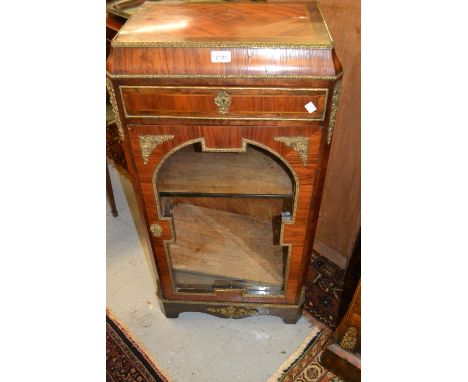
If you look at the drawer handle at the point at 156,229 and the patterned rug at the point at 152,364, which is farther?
the patterned rug at the point at 152,364

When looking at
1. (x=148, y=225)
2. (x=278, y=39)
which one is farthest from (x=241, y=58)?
(x=148, y=225)

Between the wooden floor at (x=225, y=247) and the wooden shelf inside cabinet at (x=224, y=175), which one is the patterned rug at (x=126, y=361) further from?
the wooden shelf inside cabinet at (x=224, y=175)

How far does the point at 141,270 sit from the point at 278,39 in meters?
1.58

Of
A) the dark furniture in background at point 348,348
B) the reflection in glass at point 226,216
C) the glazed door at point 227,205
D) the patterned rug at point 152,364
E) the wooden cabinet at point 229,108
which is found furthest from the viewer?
the patterned rug at point 152,364

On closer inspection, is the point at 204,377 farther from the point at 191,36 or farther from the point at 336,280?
the point at 191,36

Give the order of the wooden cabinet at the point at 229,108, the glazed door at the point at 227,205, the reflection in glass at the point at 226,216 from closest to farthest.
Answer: the wooden cabinet at the point at 229,108 → the glazed door at the point at 227,205 → the reflection in glass at the point at 226,216

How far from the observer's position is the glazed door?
1259 millimetres

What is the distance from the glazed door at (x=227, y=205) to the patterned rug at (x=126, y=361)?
1.06ft

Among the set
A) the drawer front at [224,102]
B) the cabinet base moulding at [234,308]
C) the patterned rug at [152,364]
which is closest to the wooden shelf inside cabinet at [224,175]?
the drawer front at [224,102]

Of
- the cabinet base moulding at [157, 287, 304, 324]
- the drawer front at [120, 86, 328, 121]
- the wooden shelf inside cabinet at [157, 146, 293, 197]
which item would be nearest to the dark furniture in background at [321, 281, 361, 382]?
the cabinet base moulding at [157, 287, 304, 324]

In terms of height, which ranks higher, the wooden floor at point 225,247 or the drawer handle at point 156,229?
the drawer handle at point 156,229

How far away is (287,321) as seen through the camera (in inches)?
75.6

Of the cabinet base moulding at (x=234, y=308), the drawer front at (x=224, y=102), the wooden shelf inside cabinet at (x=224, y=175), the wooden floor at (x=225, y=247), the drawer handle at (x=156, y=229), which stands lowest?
the cabinet base moulding at (x=234, y=308)

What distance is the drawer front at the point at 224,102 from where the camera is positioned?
3.72ft
